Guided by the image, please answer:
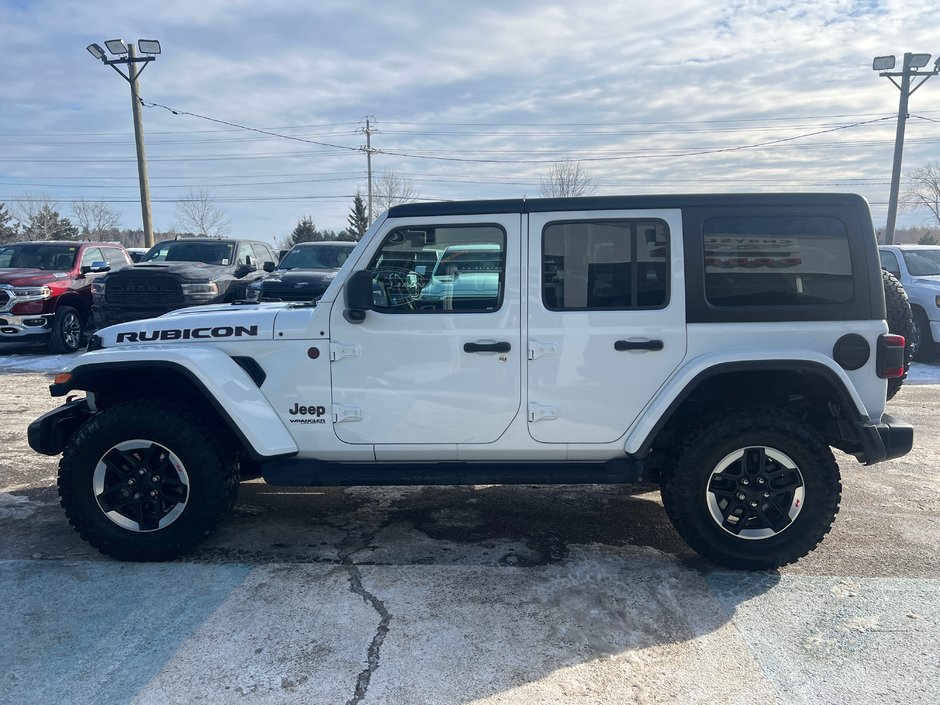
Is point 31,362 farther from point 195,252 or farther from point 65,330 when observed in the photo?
point 195,252

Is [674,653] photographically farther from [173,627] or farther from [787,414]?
[173,627]

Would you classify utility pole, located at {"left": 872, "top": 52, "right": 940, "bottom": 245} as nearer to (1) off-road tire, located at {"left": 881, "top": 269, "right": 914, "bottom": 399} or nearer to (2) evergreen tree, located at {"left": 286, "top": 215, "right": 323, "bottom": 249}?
(1) off-road tire, located at {"left": 881, "top": 269, "right": 914, "bottom": 399}

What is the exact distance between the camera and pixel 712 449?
3.65 metres

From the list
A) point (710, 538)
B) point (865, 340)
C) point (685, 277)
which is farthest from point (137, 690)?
point (865, 340)

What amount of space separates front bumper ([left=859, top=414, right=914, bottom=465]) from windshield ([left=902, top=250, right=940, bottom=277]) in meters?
8.26

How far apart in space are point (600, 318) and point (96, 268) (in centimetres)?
1045

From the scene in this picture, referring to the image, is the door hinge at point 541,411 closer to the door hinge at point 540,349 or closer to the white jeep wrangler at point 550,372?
the white jeep wrangler at point 550,372

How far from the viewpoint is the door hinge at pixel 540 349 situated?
3.68m

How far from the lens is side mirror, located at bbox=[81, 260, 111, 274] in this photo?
11.4 m

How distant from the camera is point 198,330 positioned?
3877mm

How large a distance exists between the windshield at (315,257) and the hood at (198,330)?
803 cm

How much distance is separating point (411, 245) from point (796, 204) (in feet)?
6.91

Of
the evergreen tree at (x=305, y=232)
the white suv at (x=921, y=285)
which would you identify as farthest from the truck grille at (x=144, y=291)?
the evergreen tree at (x=305, y=232)

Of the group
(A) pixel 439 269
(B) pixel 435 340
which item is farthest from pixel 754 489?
(A) pixel 439 269
